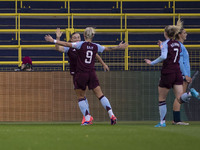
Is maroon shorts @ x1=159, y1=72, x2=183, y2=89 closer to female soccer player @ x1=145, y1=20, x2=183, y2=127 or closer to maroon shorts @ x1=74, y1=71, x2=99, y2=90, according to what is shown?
female soccer player @ x1=145, y1=20, x2=183, y2=127

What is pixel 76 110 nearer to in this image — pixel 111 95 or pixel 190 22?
pixel 111 95

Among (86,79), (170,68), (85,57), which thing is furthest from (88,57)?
(170,68)

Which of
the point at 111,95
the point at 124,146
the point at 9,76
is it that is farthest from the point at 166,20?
the point at 124,146

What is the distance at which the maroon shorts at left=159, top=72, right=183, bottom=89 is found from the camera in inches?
312

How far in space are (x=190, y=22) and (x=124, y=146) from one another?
486 inches

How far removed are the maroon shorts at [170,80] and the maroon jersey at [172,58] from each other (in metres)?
0.07

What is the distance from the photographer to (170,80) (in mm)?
7914

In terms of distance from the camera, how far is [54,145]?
4.59 metres

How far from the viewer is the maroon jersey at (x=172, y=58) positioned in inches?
312

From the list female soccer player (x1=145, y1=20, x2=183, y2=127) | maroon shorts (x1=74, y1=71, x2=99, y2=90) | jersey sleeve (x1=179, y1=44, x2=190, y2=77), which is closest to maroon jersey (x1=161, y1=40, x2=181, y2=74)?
female soccer player (x1=145, y1=20, x2=183, y2=127)

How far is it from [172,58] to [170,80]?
0.37 meters

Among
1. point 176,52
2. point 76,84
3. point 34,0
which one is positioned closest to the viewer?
point 176,52

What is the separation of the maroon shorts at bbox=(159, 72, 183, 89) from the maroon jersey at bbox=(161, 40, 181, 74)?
68 mm

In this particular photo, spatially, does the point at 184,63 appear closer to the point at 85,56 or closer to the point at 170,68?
the point at 170,68
